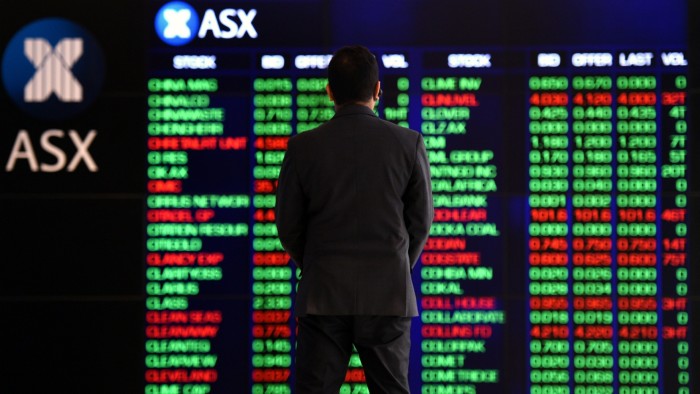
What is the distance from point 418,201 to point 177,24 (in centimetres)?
159

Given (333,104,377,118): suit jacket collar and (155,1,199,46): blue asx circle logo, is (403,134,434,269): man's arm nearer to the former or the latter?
(333,104,377,118): suit jacket collar

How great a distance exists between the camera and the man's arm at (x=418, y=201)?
→ 2.22m

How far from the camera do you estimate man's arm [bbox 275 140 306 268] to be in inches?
87.3

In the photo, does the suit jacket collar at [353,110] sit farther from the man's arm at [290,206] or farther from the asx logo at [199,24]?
the asx logo at [199,24]

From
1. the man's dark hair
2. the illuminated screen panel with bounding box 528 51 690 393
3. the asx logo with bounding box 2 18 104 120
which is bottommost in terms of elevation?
the illuminated screen panel with bounding box 528 51 690 393

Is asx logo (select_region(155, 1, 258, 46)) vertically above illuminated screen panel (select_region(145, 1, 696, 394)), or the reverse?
asx logo (select_region(155, 1, 258, 46))

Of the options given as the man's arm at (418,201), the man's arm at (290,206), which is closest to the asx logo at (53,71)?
the man's arm at (290,206)

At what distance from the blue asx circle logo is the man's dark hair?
4.28 ft

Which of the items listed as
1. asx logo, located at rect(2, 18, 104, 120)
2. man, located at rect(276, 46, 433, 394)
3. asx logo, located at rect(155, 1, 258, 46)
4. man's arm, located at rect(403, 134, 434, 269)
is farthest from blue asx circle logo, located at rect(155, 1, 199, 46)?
man's arm, located at rect(403, 134, 434, 269)

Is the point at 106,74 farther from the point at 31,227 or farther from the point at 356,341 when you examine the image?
the point at 356,341

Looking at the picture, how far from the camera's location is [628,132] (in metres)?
3.32

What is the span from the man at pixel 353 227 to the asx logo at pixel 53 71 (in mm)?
1478

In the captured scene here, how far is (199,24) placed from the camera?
11.1ft

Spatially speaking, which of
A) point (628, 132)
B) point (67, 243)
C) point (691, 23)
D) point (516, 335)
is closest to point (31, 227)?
point (67, 243)
